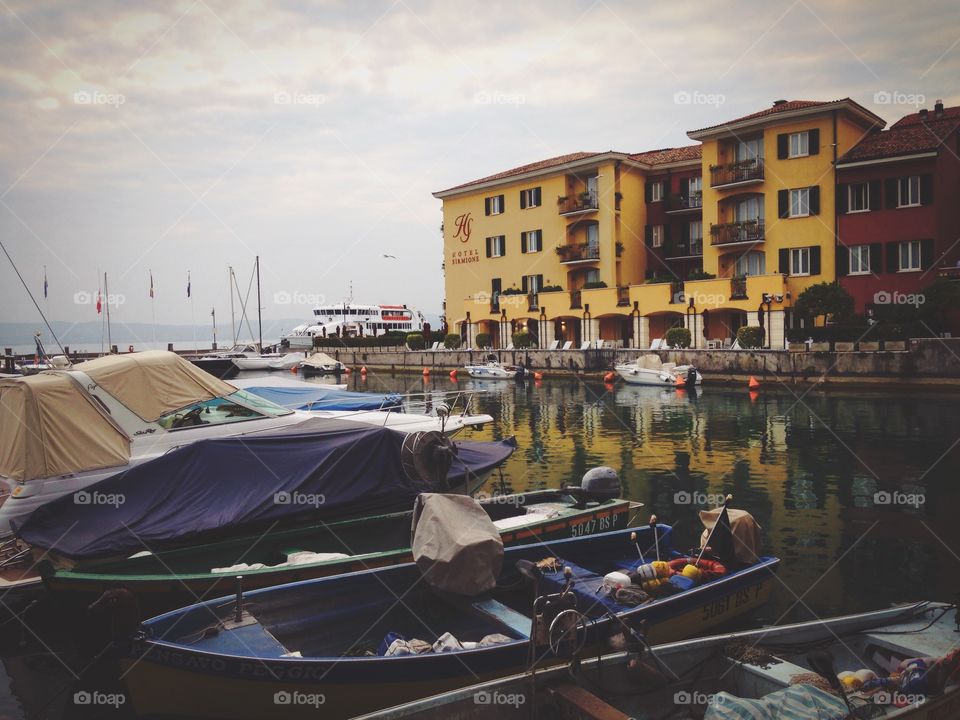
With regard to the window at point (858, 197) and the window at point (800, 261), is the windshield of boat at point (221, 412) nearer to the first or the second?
the window at point (800, 261)

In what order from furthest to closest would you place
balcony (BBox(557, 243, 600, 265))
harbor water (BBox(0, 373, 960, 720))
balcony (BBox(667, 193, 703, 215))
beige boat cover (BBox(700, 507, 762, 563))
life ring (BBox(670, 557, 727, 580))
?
1. balcony (BBox(557, 243, 600, 265))
2. balcony (BBox(667, 193, 703, 215))
3. harbor water (BBox(0, 373, 960, 720))
4. beige boat cover (BBox(700, 507, 762, 563))
5. life ring (BBox(670, 557, 727, 580))

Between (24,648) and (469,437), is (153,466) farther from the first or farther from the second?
(469,437)

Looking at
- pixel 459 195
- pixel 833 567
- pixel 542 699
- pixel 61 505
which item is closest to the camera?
pixel 542 699

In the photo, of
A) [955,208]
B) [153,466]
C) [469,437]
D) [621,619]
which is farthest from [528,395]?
[621,619]

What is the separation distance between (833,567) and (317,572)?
28.9 ft

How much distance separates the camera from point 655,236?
56.5 m

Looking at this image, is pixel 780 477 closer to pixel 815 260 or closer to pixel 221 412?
pixel 221 412

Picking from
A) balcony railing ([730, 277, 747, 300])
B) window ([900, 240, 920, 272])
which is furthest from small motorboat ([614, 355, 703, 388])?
window ([900, 240, 920, 272])

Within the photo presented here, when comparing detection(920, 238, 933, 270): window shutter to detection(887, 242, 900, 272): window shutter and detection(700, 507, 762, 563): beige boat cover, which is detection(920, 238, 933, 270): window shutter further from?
detection(700, 507, 762, 563): beige boat cover

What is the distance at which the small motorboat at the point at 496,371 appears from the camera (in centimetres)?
4891

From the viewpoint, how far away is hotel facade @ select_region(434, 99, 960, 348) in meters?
44.2

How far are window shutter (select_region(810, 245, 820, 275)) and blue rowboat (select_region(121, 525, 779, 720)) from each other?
128ft

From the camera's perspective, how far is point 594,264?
56062mm

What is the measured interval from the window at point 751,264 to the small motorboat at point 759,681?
4184cm
